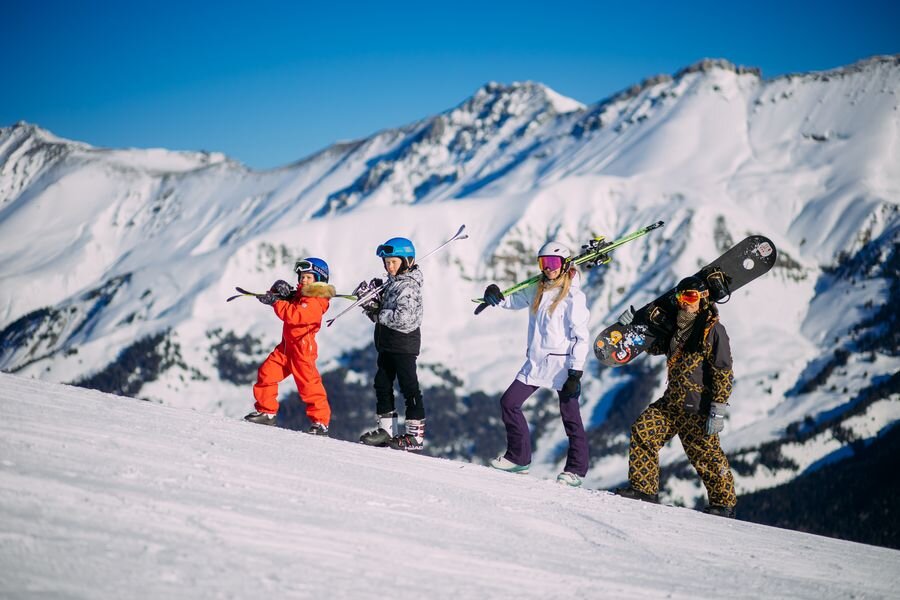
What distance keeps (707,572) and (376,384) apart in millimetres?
5128

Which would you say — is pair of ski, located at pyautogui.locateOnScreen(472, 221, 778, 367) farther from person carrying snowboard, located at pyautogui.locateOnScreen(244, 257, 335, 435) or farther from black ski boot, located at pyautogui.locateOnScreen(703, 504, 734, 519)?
person carrying snowboard, located at pyautogui.locateOnScreen(244, 257, 335, 435)

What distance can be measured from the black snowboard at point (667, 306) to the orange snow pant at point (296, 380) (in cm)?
325

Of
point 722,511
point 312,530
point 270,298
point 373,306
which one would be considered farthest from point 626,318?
point 312,530

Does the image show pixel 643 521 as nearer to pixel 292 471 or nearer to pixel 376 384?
pixel 292 471

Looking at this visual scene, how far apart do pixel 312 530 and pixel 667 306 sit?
546 centimetres

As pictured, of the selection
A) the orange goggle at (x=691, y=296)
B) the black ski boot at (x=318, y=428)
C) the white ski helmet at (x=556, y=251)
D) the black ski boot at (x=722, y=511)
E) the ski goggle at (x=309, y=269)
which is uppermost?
the white ski helmet at (x=556, y=251)

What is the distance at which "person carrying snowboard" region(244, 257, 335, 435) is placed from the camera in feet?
31.9

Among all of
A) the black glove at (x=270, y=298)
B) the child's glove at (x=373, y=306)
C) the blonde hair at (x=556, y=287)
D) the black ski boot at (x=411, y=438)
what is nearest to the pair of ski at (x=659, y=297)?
the blonde hair at (x=556, y=287)

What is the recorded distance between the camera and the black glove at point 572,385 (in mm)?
8805

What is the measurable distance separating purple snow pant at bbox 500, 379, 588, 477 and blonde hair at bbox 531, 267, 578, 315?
0.88 m

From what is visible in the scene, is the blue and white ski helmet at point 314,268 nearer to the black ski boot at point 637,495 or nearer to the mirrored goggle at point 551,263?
the mirrored goggle at point 551,263

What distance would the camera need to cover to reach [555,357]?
30.1 feet

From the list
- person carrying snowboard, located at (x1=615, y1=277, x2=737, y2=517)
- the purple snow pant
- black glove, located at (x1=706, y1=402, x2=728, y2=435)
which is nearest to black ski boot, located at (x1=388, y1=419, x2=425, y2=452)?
the purple snow pant

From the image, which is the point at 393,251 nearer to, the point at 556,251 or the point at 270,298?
the point at 270,298
